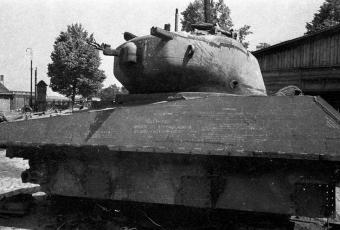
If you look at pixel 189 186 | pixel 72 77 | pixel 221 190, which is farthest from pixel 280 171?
pixel 72 77

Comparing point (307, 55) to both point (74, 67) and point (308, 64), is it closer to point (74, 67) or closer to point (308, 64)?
point (308, 64)

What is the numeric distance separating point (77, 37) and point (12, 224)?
31248mm

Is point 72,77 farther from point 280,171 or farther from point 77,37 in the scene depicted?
point 280,171

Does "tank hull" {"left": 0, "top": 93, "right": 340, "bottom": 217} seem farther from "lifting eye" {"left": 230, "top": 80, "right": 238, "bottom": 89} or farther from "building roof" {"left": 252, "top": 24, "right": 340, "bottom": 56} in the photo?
"building roof" {"left": 252, "top": 24, "right": 340, "bottom": 56}

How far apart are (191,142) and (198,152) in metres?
0.17

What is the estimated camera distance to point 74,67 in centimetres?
3294

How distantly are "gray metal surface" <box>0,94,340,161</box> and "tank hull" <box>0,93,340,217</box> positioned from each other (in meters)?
0.01

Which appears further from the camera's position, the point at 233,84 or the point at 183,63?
the point at 233,84

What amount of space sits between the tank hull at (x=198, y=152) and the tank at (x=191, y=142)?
→ 0.04 feet

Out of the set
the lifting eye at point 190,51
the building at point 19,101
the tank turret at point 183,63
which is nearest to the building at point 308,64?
the tank turret at point 183,63

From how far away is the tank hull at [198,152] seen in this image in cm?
407

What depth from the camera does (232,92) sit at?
5.91m

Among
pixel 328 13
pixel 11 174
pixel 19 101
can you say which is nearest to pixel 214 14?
pixel 328 13

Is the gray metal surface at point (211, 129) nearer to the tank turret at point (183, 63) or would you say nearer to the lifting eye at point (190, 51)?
the tank turret at point (183, 63)
